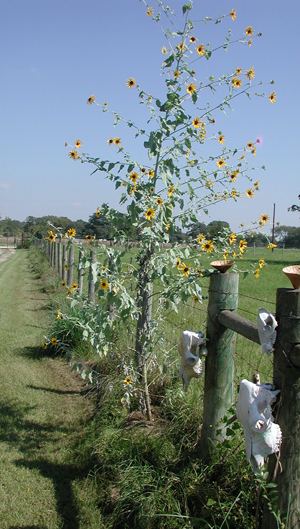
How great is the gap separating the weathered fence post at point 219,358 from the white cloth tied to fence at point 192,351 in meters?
0.07

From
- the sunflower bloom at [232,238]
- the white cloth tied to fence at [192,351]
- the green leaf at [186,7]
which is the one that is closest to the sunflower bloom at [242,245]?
the sunflower bloom at [232,238]

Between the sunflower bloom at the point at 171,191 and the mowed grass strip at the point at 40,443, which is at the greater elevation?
the sunflower bloom at the point at 171,191

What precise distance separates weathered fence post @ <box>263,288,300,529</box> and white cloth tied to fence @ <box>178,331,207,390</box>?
1.05 meters

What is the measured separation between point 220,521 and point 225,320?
1121mm

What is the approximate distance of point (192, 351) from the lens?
3.53 meters

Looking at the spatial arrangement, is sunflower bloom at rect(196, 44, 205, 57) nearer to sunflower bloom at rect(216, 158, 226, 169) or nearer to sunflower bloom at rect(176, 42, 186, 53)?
sunflower bloom at rect(176, 42, 186, 53)

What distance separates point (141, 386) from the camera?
180 inches

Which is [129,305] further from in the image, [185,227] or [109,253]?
[185,227]

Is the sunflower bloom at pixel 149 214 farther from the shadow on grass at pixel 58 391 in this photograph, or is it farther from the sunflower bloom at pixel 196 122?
the shadow on grass at pixel 58 391

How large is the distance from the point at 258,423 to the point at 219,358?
45.8 inches

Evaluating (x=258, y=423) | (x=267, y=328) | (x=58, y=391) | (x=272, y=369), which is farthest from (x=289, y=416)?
(x=58, y=391)

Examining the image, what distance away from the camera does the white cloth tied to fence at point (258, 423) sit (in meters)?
2.35

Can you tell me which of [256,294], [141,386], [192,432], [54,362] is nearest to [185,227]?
[141,386]

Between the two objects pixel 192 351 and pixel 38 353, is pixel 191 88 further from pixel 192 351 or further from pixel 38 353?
pixel 38 353
